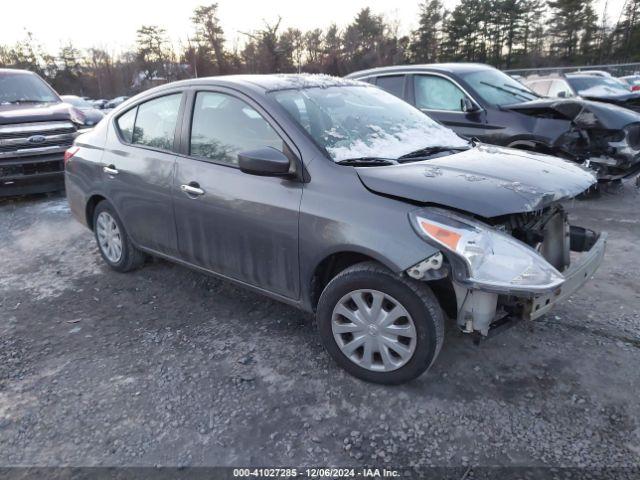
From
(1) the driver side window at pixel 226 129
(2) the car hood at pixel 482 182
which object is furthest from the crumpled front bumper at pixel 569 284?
(1) the driver side window at pixel 226 129

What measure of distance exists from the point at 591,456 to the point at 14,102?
9.13 meters

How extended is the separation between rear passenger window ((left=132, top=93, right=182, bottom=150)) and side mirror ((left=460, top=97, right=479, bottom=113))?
401 centimetres

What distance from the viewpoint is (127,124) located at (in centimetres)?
417

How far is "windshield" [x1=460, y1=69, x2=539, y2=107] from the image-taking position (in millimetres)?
6328

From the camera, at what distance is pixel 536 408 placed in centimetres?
256

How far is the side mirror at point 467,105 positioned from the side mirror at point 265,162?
422 centimetres

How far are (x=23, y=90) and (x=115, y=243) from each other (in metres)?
5.58

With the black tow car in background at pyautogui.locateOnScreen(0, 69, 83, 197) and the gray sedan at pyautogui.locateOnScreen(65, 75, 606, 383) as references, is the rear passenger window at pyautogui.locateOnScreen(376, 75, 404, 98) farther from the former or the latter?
the black tow car in background at pyautogui.locateOnScreen(0, 69, 83, 197)

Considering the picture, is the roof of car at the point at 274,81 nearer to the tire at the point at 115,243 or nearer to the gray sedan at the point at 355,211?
the gray sedan at the point at 355,211

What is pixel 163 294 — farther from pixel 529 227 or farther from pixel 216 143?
pixel 529 227

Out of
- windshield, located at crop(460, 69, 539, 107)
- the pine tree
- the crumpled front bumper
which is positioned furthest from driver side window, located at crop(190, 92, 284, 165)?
the pine tree

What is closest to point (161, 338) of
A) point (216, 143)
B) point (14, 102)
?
point (216, 143)

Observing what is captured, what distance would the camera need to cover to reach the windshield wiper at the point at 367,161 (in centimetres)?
285

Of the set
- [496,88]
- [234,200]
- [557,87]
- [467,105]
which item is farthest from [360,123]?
[557,87]
